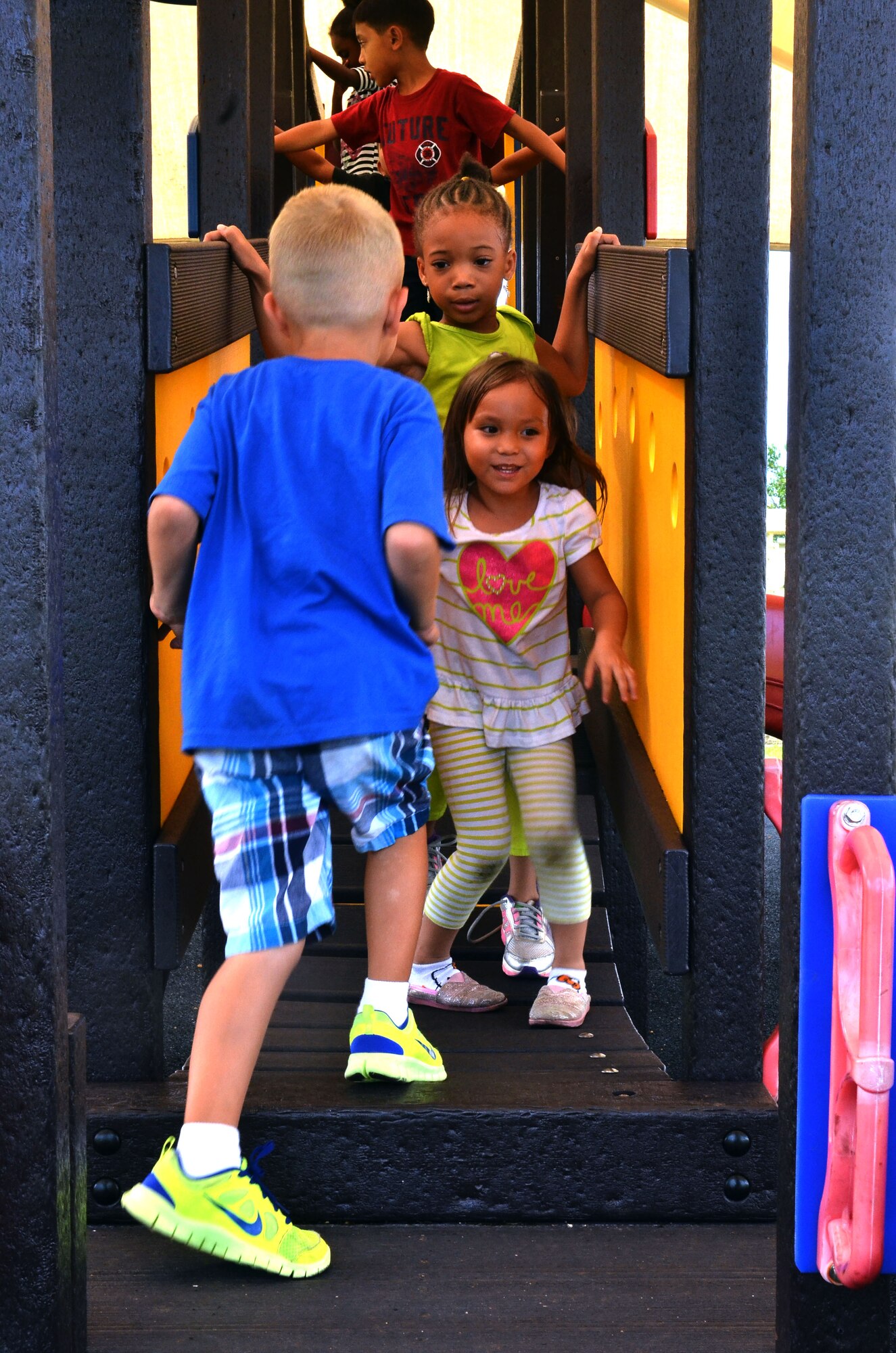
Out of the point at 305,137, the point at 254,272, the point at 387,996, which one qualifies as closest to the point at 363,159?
the point at 305,137

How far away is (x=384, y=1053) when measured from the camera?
2102 mm

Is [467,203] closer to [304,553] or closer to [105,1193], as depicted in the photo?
[304,553]

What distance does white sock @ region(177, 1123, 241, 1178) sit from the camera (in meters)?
1.72

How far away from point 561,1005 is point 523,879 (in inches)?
17.1

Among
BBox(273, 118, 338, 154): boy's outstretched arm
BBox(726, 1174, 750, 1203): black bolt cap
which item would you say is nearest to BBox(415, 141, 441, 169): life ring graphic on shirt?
BBox(273, 118, 338, 154): boy's outstretched arm

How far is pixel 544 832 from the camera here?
8.18 ft

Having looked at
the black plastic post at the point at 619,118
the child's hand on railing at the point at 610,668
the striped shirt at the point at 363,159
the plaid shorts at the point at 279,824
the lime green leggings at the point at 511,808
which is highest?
the striped shirt at the point at 363,159

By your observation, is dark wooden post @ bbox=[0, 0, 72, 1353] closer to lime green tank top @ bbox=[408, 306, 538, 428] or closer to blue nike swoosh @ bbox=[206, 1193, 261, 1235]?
blue nike swoosh @ bbox=[206, 1193, 261, 1235]

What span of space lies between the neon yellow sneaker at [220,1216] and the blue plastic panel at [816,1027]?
2.10ft

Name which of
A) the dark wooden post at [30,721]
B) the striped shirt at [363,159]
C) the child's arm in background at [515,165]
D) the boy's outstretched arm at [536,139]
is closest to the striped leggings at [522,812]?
the dark wooden post at [30,721]

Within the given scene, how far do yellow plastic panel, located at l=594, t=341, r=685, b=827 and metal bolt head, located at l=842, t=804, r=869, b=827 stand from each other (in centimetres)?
77

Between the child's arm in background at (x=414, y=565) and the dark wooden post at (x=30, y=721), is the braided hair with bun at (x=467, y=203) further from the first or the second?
the dark wooden post at (x=30, y=721)

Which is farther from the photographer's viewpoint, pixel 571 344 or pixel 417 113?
pixel 417 113

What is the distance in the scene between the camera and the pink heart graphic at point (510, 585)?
99.9 inches
